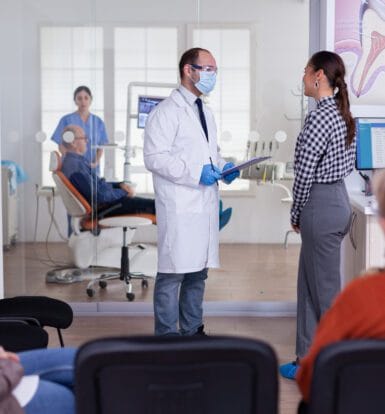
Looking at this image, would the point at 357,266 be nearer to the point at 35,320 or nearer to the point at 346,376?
the point at 35,320

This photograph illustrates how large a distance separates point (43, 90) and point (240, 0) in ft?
4.14

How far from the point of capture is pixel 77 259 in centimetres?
499

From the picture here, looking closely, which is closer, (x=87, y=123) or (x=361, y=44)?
(x=361, y=44)

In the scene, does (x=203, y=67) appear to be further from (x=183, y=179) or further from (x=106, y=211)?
(x=106, y=211)

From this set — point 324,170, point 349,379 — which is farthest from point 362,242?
point 349,379

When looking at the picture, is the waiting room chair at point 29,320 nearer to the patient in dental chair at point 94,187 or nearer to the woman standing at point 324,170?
the woman standing at point 324,170

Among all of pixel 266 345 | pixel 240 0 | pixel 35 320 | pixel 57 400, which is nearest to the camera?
pixel 266 345

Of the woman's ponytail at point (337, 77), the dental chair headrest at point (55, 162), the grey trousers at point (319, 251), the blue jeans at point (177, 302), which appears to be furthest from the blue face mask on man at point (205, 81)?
the dental chair headrest at point (55, 162)

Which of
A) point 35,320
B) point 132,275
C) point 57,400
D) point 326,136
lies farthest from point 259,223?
point 57,400

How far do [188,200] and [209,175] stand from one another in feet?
0.51

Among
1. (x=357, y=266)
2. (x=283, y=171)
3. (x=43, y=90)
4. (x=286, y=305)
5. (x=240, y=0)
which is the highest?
(x=240, y=0)

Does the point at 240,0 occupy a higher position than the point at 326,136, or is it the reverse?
the point at 240,0

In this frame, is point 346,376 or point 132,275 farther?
point 132,275

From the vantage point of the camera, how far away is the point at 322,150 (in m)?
3.39
